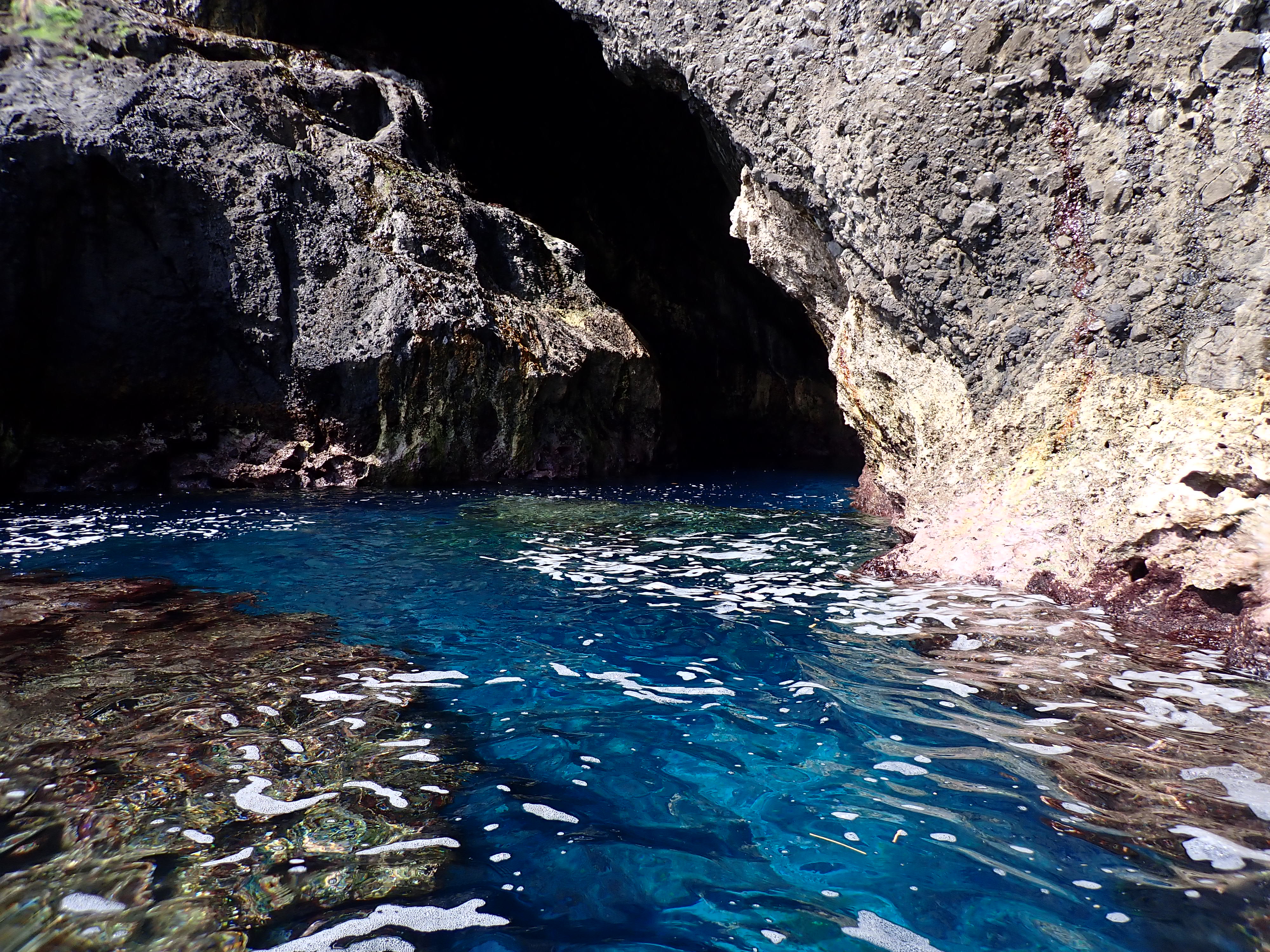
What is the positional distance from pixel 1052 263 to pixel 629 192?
15.4m

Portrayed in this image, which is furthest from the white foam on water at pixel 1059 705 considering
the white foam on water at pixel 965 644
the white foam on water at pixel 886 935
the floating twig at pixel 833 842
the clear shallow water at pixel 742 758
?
the white foam on water at pixel 886 935

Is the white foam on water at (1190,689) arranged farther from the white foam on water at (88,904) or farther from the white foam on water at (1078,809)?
the white foam on water at (88,904)

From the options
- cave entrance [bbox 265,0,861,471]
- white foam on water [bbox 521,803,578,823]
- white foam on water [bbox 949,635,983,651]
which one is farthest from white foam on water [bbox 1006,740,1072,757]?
cave entrance [bbox 265,0,861,471]

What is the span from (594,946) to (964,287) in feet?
17.9

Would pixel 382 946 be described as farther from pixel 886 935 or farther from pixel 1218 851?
pixel 1218 851

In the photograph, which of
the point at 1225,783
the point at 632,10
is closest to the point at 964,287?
the point at 1225,783

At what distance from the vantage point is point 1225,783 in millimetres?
2408

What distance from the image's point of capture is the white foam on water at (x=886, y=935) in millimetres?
1812

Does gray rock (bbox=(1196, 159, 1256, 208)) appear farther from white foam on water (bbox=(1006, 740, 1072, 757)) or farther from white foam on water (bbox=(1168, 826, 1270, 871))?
white foam on water (bbox=(1168, 826, 1270, 871))

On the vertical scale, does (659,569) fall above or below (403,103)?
below

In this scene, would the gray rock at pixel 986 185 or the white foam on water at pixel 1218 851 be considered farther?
the gray rock at pixel 986 185

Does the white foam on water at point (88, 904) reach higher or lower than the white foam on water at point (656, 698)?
higher

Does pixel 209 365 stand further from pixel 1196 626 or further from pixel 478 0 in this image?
pixel 1196 626

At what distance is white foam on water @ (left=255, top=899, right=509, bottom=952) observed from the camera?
5.87ft
